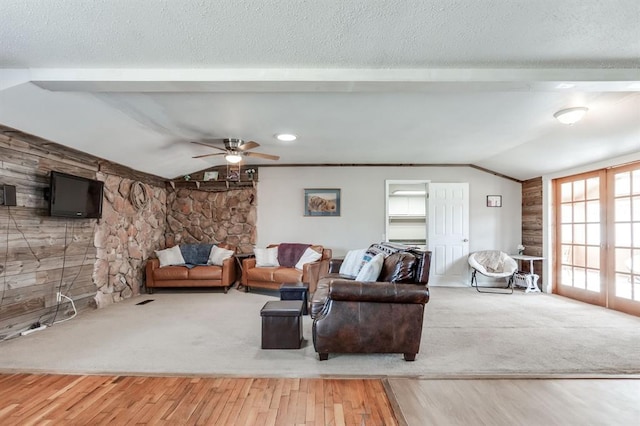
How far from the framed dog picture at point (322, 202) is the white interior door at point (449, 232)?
1.79m

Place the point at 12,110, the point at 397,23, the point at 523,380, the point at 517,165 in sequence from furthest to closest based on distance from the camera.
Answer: the point at 517,165, the point at 12,110, the point at 523,380, the point at 397,23

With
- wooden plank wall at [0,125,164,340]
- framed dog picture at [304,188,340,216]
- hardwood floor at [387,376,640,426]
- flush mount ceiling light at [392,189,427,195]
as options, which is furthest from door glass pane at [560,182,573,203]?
wooden plank wall at [0,125,164,340]

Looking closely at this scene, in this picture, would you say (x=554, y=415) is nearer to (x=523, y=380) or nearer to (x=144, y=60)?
(x=523, y=380)

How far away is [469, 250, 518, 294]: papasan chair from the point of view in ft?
18.1

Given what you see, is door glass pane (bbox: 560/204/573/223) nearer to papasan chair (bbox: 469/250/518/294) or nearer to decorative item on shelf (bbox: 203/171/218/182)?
papasan chair (bbox: 469/250/518/294)

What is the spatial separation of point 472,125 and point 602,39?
1880mm

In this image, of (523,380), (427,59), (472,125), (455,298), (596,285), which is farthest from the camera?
(455,298)

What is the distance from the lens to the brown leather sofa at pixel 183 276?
5328 mm

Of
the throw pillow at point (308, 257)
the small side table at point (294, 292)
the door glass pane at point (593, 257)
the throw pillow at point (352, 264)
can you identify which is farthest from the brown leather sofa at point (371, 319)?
the door glass pane at point (593, 257)

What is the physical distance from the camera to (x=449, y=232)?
603 centimetres

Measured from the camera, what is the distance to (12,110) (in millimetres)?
2859

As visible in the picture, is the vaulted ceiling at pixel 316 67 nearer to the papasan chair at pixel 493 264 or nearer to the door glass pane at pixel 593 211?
the door glass pane at pixel 593 211

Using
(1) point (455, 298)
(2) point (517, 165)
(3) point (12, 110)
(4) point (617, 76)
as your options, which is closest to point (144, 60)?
(3) point (12, 110)

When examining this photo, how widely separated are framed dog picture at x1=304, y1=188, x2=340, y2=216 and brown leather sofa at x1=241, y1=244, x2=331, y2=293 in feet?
2.55
